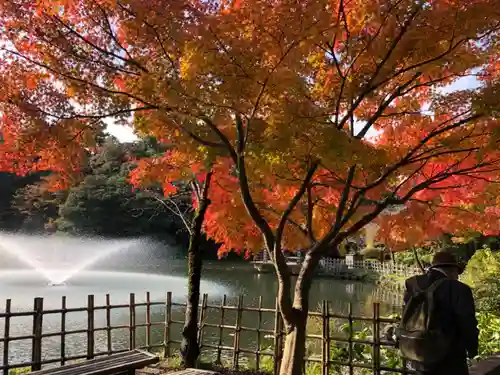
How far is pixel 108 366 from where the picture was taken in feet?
13.1

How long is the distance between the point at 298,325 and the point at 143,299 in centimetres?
1254

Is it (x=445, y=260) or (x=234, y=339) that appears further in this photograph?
(x=234, y=339)

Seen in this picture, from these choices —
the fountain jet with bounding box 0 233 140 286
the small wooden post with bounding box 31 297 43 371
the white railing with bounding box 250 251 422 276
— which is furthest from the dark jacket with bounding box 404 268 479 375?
the white railing with bounding box 250 251 422 276

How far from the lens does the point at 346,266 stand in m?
31.5

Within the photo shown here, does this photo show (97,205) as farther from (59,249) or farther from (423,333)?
(423,333)

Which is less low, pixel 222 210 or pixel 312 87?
pixel 312 87

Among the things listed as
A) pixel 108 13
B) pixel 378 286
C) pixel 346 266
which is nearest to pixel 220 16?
pixel 108 13

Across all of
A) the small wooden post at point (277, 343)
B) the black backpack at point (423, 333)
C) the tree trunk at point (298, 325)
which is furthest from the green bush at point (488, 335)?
the black backpack at point (423, 333)

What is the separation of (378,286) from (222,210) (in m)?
22.9

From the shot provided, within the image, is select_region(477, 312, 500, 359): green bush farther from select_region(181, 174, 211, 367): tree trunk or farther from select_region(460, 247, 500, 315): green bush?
select_region(181, 174, 211, 367): tree trunk

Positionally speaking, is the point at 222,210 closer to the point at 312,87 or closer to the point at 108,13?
the point at 312,87

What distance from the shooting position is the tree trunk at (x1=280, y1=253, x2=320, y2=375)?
14.8ft

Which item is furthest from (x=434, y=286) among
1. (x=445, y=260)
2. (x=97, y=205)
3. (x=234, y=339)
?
(x=97, y=205)

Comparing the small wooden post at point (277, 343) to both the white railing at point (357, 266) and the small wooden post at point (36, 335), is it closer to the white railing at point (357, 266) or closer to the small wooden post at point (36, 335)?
the small wooden post at point (36, 335)
